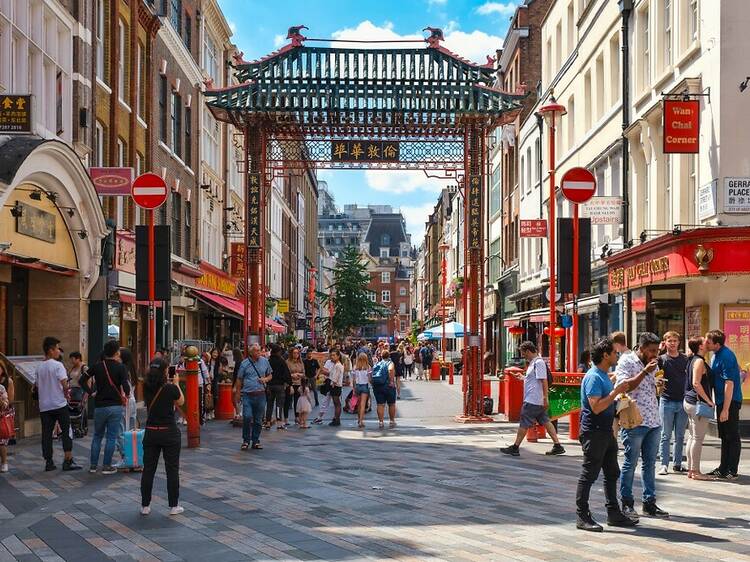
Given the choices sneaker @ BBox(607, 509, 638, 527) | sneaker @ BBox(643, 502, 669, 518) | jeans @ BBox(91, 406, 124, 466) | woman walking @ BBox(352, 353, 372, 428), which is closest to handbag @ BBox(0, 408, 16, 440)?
jeans @ BBox(91, 406, 124, 466)

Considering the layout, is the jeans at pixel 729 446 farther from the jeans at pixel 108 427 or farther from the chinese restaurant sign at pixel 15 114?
the chinese restaurant sign at pixel 15 114

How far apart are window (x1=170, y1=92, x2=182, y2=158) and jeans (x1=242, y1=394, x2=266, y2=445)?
16770 mm

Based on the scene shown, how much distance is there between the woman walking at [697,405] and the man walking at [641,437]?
9.72 feet

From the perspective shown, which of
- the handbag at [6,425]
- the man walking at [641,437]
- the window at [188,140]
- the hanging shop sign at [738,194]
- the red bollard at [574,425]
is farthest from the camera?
the window at [188,140]

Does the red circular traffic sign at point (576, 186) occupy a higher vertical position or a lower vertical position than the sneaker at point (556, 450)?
higher

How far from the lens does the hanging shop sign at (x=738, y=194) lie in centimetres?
1745

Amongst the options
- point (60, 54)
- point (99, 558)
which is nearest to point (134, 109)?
point (60, 54)

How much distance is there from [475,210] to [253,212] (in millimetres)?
5079

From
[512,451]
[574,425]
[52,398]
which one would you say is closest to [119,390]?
[52,398]

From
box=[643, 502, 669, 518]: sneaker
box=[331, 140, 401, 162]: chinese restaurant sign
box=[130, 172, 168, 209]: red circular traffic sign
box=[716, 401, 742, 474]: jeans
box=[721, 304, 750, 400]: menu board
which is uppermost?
box=[331, 140, 401, 162]: chinese restaurant sign

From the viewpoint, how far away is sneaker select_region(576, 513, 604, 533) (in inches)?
360

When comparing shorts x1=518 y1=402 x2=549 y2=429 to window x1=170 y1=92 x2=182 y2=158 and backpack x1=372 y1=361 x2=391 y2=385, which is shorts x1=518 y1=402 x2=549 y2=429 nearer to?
backpack x1=372 y1=361 x2=391 y2=385

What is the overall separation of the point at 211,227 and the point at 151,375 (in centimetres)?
2832

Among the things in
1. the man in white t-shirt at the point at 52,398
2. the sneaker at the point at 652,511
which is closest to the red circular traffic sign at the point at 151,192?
the man in white t-shirt at the point at 52,398
